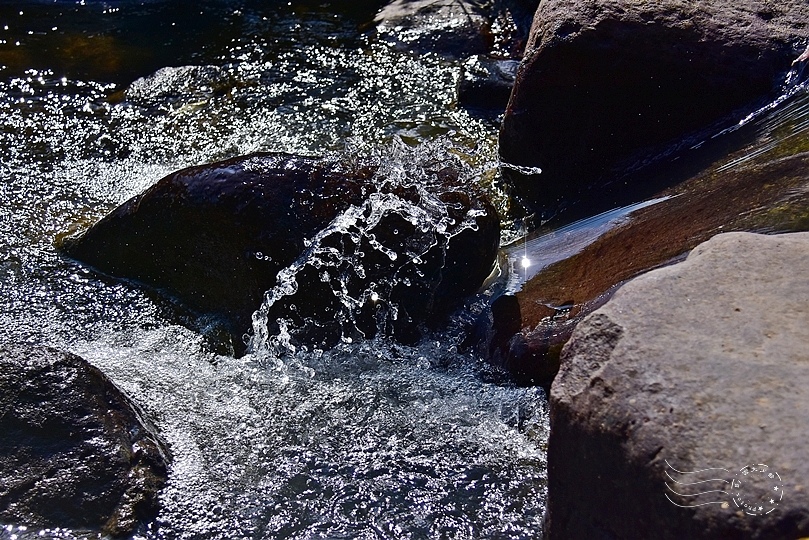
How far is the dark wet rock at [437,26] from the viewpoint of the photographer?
6590mm

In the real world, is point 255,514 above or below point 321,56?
below

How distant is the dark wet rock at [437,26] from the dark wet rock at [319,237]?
9.25ft

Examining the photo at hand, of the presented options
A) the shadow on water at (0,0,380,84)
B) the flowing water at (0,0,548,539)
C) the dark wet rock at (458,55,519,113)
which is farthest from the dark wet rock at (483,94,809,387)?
the shadow on water at (0,0,380,84)

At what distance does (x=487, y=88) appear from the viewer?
5.74m

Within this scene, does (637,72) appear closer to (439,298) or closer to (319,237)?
(439,298)

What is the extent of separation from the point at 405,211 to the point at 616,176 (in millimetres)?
1336

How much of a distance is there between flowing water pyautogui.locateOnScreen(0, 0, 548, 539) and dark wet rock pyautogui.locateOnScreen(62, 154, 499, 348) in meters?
0.19

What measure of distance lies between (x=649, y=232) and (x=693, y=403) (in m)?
1.80

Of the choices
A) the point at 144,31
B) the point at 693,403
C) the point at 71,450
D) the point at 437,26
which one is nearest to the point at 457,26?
the point at 437,26

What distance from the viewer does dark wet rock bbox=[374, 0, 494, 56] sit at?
6590 millimetres

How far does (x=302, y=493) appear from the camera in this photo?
2.88m

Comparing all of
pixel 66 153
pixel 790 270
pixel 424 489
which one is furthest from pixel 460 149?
pixel 790 270

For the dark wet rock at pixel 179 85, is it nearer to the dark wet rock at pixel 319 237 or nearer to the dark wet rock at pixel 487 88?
the dark wet rock at pixel 487 88

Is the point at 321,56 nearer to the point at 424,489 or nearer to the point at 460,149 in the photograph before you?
the point at 460,149
